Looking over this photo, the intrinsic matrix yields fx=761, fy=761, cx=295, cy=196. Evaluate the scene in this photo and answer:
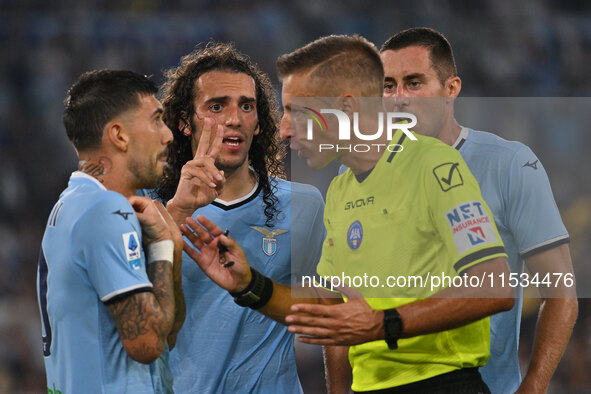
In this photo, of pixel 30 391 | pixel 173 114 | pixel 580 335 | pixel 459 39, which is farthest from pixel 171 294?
pixel 459 39

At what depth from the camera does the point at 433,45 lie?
4.41 metres

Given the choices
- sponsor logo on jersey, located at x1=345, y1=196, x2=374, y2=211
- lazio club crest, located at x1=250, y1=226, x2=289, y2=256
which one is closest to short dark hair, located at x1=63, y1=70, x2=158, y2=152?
sponsor logo on jersey, located at x1=345, y1=196, x2=374, y2=211

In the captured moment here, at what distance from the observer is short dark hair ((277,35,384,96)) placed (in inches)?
134

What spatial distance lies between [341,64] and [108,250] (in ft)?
4.38

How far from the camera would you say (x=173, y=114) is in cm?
457

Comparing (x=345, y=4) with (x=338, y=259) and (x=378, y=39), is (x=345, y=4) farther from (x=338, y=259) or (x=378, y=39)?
(x=338, y=259)

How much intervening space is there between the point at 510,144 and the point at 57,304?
2.39 metres

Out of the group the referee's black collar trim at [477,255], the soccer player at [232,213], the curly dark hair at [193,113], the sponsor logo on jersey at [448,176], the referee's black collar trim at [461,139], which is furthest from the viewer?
the curly dark hair at [193,113]

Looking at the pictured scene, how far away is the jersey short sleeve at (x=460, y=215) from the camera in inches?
111

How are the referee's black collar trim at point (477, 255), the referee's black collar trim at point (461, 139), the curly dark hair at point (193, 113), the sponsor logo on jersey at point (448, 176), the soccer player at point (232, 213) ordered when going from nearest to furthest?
the referee's black collar trim at point (477, 255) < the sponsor logo on jersey at point (448, 176) < the soccer player at point (232, 213) < the referee's black collar trim at point (461, 139) < the curly dark hair at point (193, 113)

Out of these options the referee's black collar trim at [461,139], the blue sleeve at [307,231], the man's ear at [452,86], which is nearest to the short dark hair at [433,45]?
the man's ear at [452,86]

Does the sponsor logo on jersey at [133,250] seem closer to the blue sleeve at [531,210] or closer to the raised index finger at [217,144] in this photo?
the raised index finger at [217,144]

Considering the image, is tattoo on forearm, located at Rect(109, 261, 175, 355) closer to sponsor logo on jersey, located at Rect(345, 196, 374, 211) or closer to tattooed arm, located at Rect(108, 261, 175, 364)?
tattooed arm, located at Rect(108, 261, 175, 364)

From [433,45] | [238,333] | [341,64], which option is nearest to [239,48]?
[433,45]
